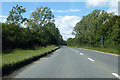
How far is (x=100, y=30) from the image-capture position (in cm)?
6066

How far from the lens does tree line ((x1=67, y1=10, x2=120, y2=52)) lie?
48.4 m

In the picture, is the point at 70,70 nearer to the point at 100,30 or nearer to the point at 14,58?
the point at 14,58

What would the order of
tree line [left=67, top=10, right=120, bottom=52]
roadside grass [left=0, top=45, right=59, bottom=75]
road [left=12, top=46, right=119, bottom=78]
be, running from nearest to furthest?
road [left=12, top=46, right=119, bottom=78]
roadside grass [left=0, top=45, right=59, bottom=75]
tree line [left=67, top=10, right=120, bottom=52]

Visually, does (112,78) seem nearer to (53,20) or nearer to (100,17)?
(53,20)

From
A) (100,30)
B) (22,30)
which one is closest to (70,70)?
(22,30)

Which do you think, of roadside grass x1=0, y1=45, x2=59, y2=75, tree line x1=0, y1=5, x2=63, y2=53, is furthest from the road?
tree line x1=0, y1=5, x2=63, y2=53

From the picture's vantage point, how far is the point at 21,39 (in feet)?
89.1

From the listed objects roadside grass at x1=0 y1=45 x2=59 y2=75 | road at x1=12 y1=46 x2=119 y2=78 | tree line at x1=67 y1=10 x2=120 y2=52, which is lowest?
road at x1=12 y1=46 x2=119 y2=78

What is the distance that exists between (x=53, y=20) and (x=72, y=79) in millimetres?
49450

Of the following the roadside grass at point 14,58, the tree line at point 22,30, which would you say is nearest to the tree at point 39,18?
the tree line at point 22,30

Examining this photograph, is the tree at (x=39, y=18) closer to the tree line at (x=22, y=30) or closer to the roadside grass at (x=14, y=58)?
the tree line at (x=22, y=30)

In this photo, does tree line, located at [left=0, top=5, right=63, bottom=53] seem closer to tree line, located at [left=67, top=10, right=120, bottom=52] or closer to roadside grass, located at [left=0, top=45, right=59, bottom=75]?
roadside grass, located at [left=0, top=45, right=59, bottom=75]

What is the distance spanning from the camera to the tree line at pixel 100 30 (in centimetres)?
4844

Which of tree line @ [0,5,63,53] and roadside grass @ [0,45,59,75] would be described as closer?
roadside grass @ [0,45,59,75]
